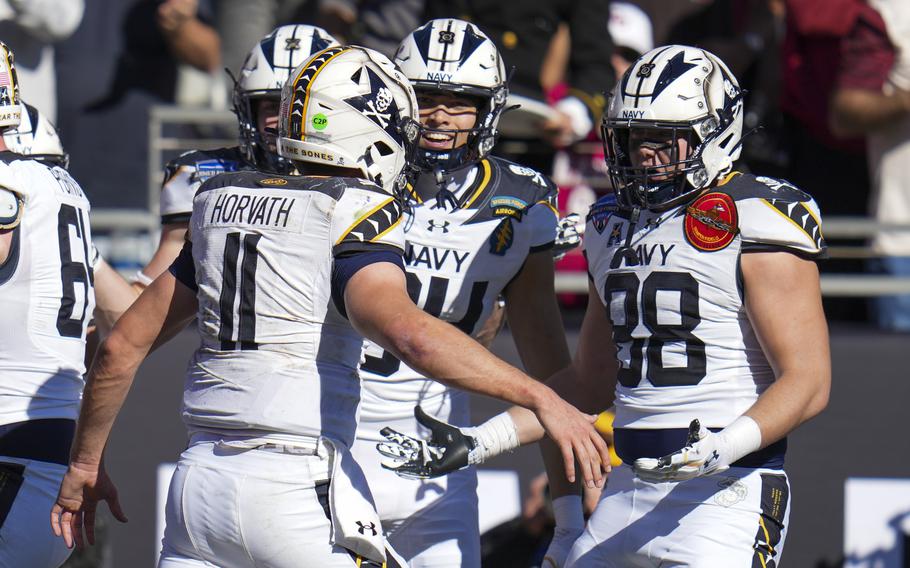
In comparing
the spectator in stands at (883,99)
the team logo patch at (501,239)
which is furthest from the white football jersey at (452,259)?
the spectator in stands at (883,99)

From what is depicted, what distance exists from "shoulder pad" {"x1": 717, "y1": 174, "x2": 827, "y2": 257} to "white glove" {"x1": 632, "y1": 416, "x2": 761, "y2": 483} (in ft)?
1.68

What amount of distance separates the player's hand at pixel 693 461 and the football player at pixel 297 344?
37 cm

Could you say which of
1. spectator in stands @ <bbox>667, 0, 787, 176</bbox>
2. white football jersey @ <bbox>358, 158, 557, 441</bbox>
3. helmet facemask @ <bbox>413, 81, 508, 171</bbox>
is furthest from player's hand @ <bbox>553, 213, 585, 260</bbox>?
spectator in stands @ <bbox>667, 0, 787, 176</bbox>

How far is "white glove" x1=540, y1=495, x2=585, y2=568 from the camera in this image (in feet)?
14.4

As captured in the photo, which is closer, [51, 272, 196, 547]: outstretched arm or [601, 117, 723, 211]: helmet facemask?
[51, 272, 196, 547]: outstretched arm

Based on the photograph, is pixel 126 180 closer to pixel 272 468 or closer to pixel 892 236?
pixel 892 236

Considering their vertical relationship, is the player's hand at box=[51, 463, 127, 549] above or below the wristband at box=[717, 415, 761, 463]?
below

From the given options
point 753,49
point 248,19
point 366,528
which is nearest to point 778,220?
point 366,528

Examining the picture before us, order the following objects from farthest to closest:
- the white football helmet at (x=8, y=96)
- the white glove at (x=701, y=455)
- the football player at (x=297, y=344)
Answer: the white football helmet at (x=8, y=96)
the white glove at (x=701, y=455)
the football player at (x=297, y=344)

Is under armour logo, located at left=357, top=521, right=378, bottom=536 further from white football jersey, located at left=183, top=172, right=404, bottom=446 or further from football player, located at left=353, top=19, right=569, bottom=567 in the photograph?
football player, located at left=353, top=19, right=569, bottom=567

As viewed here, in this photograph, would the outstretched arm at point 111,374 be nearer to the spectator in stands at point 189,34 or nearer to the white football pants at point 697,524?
the white football pants at point 697,524

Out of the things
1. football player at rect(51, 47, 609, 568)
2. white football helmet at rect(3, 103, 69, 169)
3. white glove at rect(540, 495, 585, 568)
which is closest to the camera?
football player at rect(51, 47, 609, 568)

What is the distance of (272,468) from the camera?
344 centimetres

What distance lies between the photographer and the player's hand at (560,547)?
4379 millimetres
